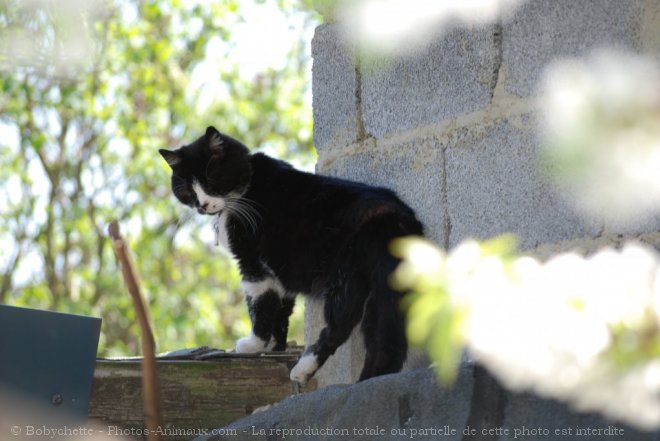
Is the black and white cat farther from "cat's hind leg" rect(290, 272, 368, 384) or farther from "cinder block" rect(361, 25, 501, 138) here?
"cinder block" rect(361, 25, 501, 138)

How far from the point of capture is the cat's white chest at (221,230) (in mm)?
3557

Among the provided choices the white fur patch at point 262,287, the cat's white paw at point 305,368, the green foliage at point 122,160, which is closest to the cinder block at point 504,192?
the cat's white paw at point 305,368

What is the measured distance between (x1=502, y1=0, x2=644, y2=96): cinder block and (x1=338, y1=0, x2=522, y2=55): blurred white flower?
0.10 meters

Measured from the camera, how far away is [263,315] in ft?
11.9

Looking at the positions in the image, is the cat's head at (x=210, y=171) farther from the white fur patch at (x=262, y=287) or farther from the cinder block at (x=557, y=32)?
the cinder block at (x=557, y=32)

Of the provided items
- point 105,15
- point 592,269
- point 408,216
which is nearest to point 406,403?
point 408,216

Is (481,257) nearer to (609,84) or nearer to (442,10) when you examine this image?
(609,84)

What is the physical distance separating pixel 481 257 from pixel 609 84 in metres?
0.28

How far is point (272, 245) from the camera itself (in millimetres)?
3318

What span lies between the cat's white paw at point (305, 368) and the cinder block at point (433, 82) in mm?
752

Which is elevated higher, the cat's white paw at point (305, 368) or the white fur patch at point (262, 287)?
the white fur patch at point (262, 287)

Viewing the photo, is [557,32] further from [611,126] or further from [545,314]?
[545,314]

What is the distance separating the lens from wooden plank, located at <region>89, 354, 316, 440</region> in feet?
9.53

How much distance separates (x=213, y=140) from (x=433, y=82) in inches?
40.4
